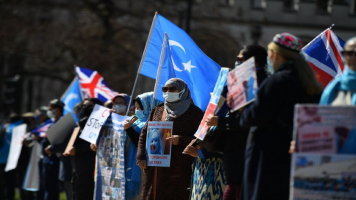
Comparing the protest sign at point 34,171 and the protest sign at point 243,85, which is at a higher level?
the protest sign at point 243,85

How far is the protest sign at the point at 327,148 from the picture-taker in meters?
4.17

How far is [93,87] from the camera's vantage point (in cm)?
1221

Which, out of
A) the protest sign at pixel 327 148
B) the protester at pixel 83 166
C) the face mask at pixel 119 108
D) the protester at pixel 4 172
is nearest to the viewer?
the protest sign at pixel 327 148

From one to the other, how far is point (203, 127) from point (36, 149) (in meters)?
7.36

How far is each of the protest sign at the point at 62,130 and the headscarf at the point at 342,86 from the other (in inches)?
239

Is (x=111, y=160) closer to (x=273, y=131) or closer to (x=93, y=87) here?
(x=273, y=131)

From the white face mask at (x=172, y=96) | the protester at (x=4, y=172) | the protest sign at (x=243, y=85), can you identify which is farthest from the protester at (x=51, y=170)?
the protest sign at (x=243, y=85)

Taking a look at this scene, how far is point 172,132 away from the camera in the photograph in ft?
23.4

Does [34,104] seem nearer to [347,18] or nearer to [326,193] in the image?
[347,18]

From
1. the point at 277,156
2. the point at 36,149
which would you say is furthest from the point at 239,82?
the point at 36,149

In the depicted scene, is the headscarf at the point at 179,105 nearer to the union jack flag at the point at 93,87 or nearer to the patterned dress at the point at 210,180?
the patterned dress at the point at 210,180

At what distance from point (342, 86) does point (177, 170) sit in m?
3.00

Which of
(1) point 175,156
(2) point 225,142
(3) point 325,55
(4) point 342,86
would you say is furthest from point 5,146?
(4) point 342,86

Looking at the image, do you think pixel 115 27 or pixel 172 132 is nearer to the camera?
pixel 172 132
